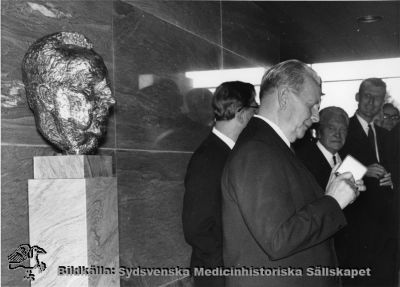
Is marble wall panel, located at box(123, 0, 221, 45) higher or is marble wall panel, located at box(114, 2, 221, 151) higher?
marble wall panel, located at box(123, 0, 221, 45)

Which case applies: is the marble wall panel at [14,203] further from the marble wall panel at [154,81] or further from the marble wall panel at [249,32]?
the marble wall panel at [249,32]

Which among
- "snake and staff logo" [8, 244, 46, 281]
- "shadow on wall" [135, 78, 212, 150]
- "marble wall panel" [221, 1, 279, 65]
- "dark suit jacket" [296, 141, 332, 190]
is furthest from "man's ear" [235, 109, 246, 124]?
"marble wall panel" [221, 1, 279, 65]

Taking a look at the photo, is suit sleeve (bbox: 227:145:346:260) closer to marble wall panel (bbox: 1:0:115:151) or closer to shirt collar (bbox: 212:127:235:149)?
marble wall panel (bbox: 1:0:115:151)

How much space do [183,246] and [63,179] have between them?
5.90 feet

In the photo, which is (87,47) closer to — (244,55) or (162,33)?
(162,33)

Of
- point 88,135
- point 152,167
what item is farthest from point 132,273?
point 88,135

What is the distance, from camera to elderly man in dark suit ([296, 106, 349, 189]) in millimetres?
3619

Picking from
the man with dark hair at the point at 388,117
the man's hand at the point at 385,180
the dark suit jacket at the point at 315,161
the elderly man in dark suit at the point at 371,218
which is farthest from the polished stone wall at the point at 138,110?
the man with dark hair at the point at 388,117

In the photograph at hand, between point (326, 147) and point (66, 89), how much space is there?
97.5 inches

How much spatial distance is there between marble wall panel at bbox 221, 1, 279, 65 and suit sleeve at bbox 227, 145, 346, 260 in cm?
268

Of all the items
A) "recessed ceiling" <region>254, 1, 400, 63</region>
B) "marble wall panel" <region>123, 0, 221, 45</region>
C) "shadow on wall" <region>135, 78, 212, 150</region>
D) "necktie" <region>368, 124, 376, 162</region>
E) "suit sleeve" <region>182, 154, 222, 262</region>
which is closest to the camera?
"suit sleeve" <region>182, 154, 222, 262</region>

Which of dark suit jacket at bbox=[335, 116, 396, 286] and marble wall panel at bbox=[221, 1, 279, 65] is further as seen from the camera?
marble wall panel at bbox=[221, 1, 279, 65]

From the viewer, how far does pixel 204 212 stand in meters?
2.44

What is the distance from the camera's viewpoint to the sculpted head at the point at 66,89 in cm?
169
